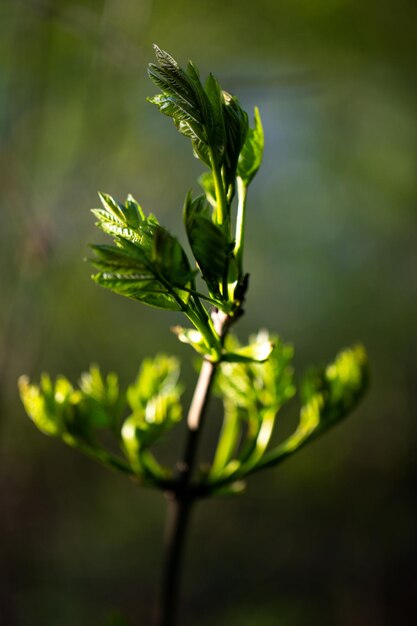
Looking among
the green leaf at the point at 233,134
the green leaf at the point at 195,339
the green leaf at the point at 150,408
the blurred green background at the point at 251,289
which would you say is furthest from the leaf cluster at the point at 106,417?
the blurred green background at the point at 251,289

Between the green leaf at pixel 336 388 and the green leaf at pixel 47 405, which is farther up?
the green leaf at pixel 336 388

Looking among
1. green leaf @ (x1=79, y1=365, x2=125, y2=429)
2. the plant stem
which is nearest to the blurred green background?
green leaf @ (x1=79, y1=365, x2=125, y2=429)

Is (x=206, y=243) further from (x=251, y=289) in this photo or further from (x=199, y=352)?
(x=251, y=289)

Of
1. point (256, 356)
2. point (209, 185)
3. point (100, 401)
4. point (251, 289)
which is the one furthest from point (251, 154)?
point (251, 289)

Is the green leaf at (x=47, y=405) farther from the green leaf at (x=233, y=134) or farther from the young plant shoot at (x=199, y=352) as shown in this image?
the green leaf at (x=233, y=134)

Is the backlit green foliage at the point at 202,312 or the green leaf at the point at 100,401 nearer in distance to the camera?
the backlit green foliage at the point at 202,312

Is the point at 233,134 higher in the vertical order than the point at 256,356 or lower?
higher

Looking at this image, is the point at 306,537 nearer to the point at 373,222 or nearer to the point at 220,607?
the point at 220,607

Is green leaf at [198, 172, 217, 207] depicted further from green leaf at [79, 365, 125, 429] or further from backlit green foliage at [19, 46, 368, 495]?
green leaf at [79, 365, 125, 429]
